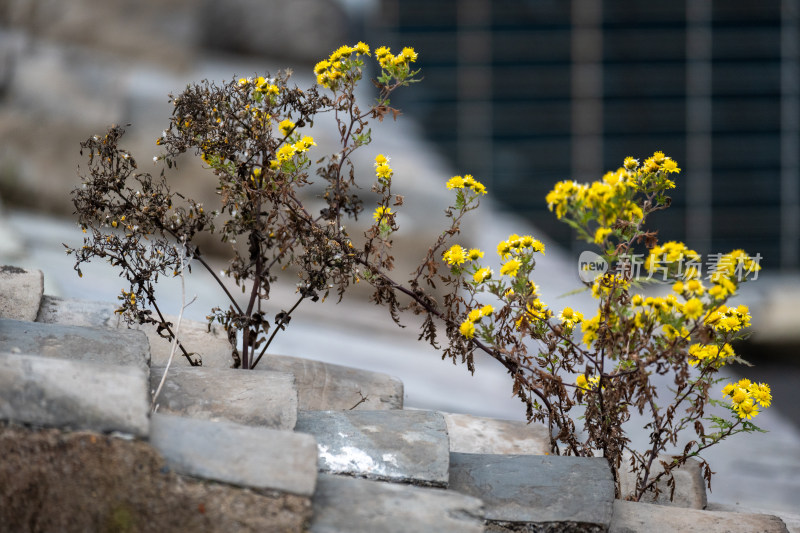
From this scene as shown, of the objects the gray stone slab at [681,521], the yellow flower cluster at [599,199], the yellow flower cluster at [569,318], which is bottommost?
the gray stone slab at [681,521]

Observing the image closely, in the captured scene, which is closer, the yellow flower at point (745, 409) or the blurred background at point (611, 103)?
the yellow flower at point (745, 409)

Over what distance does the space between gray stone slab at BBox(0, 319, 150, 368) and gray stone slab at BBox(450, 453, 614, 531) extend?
2.61 feet

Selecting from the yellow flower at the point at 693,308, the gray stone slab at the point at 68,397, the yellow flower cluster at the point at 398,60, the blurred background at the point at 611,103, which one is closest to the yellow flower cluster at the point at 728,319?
the yellow flower at the point at 693,308

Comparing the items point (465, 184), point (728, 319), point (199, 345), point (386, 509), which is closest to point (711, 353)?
point (728, 319)

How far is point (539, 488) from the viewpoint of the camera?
1867 mm

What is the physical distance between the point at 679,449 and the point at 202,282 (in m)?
3.59

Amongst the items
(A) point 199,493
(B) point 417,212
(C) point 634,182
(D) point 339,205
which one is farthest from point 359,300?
(A) point 199,493

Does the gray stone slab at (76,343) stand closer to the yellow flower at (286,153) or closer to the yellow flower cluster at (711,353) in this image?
the yellow flower at (286,153)

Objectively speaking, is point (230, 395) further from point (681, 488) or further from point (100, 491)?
point (681, 488)

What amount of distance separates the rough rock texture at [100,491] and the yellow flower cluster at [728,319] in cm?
117

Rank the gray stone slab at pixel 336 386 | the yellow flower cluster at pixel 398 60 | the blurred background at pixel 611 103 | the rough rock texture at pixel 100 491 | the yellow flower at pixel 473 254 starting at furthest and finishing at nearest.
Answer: the blurred background at pixel 611 103
the gray stone slab at pixel 336 386
the yellow flower cluster at pixel 398 60
the yellow flower at pixel 473 254
the rough rock texture at pixel 100 491

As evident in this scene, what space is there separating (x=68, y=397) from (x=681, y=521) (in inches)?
55.1

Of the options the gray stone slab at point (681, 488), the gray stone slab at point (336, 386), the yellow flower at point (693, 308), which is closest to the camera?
the yellow flower at point (693, 308)

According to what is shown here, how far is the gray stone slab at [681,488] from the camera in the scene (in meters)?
2.32
